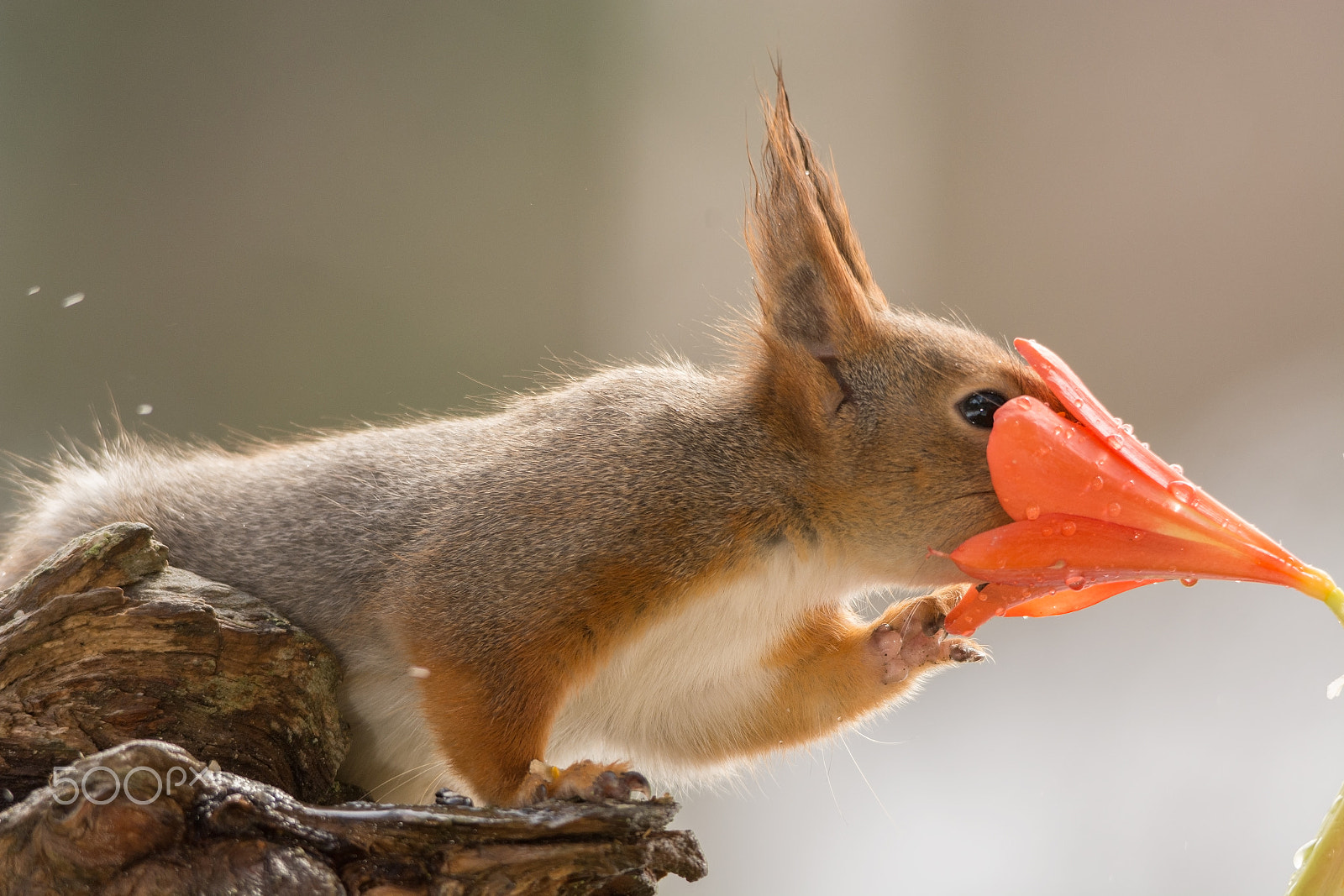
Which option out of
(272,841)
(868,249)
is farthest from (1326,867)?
(868,249)

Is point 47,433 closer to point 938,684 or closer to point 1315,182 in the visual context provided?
point 938,684

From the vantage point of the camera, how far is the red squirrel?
1.60 metres

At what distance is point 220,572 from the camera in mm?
1871

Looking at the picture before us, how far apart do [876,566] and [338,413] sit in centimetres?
157

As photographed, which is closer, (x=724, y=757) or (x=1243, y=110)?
(x=724, y=757)

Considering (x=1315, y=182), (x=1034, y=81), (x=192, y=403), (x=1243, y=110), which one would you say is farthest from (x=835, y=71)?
(x=192, y=403)

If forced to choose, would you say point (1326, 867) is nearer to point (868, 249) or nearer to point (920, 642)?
point (920, 642)

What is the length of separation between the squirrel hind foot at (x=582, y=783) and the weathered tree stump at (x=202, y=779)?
9 centimetres

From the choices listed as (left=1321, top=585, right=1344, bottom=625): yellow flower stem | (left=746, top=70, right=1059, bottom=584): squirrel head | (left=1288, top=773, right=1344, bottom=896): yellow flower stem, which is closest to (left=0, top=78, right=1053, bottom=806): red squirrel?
(left=746, top=70, right=1059, bottom=584): squirrel head

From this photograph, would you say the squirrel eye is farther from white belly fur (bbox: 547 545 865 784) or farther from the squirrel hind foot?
the squirrel hind foot

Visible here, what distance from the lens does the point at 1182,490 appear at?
55.2 inches

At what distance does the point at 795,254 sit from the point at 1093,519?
2.02 feet

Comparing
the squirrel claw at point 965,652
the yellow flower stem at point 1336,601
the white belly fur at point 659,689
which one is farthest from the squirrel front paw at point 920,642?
the yellow flower stem at point 1336,601

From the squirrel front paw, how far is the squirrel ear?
1.68ft
